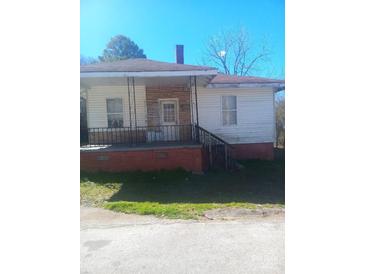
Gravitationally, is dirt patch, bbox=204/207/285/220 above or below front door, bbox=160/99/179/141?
below

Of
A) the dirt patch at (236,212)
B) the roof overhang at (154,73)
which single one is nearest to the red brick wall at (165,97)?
the roof overhang at (154,73)

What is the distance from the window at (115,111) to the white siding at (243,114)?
3100 mm

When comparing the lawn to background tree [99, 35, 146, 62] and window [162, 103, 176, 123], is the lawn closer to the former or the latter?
background tree [99, 35, 146, 62]

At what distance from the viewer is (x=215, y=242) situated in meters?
3.50

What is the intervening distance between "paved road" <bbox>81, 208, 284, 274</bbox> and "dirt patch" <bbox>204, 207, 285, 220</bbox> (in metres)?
0.23

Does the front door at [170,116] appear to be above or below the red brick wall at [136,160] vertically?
above

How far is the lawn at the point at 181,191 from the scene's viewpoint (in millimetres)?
5340

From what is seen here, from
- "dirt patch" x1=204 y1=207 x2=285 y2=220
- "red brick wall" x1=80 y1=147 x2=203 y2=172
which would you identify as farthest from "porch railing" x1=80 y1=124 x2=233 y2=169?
"dirt patch" x1=204 y1=207 x2=285 y2=220

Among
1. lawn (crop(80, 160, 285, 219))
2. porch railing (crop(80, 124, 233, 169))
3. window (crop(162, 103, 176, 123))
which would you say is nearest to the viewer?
lawn (crop(80, 160, 285, 219))

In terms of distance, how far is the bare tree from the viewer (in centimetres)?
→ 742

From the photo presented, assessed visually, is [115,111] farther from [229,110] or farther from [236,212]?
[236,212]

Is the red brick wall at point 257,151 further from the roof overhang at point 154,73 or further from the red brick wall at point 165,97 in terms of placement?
the roof overhang at point 154,73
